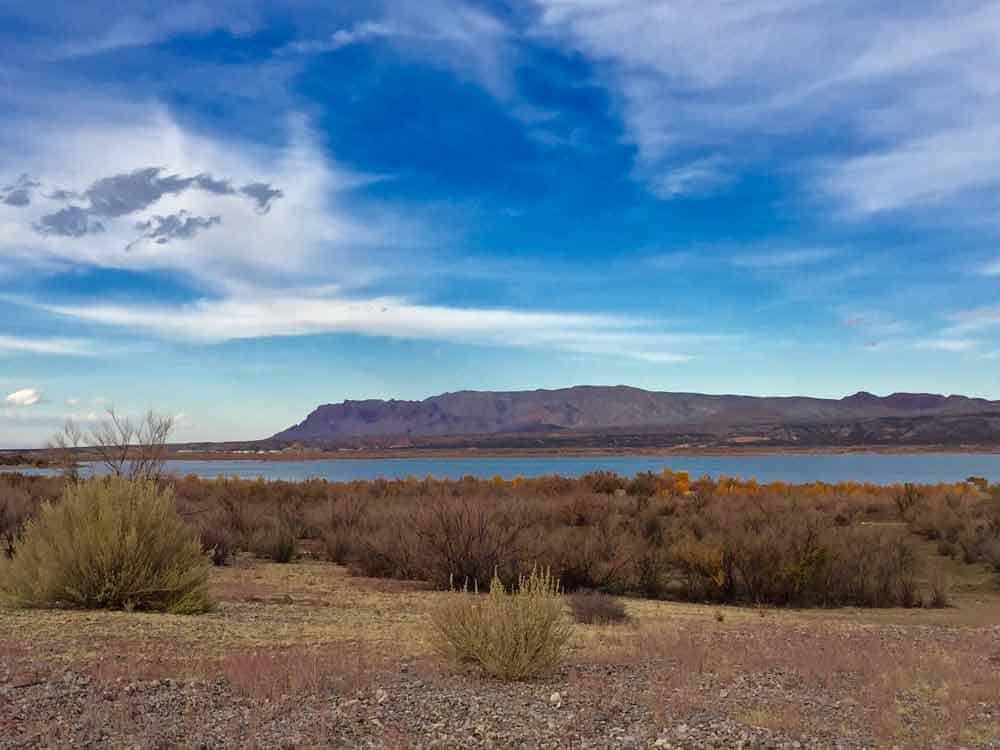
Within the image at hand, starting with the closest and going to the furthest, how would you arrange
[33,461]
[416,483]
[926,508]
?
1. [926,508]
2. [416,483]
3. [33,461]

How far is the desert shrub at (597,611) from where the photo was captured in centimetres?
1402

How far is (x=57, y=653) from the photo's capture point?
9.59 m

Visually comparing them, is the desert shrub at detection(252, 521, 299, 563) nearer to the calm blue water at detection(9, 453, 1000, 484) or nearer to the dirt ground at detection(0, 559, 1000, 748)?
the dirt ground at detection(0, 559, 1000, 748)

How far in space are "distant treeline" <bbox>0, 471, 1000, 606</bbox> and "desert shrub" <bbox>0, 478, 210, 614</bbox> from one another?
517 centimetres

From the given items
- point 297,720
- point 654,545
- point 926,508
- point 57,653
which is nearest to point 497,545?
point 654,545

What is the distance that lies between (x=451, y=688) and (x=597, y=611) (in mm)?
5613

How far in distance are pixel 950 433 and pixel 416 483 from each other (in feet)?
508

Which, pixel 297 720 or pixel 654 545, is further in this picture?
pixel 654 545

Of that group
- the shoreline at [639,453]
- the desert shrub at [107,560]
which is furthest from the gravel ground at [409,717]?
the shoreline at [639,453]

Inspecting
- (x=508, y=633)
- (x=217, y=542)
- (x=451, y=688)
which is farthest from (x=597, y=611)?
(x=217, y=542)

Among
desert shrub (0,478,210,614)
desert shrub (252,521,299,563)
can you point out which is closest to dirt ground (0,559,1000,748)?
desert shrub (0,478,210,614)

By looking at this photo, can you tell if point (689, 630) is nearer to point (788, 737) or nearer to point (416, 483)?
point (788, 737)

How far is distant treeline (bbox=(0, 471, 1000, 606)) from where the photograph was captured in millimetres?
19062

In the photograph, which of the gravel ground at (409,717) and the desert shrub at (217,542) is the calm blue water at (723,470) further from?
the gravel ground at (409,717)
